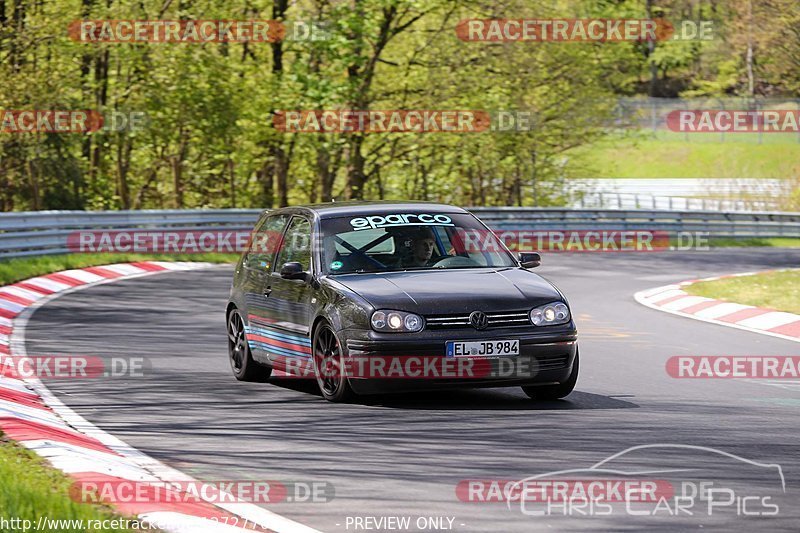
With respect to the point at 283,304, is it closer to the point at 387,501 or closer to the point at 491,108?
the point at 387,501

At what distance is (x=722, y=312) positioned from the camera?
17781mm

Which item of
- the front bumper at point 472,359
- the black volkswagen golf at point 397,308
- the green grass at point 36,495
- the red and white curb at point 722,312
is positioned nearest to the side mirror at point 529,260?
the black volkswagen golf at point 397,308

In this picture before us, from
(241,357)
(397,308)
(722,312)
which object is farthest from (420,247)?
(722,312)

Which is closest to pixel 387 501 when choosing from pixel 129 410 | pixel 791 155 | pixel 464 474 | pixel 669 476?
pixel 464 474

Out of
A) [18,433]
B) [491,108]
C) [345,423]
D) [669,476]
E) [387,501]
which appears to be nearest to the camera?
[387,501]

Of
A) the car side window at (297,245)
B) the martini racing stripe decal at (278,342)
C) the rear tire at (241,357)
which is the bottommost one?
the rear tire at (241,357)

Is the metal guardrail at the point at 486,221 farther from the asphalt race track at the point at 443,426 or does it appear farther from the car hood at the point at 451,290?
the car hood at the point at 451,290

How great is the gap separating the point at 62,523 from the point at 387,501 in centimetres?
165

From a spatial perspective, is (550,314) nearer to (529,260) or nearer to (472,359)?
(472,359)

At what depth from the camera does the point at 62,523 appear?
5695 millimetres

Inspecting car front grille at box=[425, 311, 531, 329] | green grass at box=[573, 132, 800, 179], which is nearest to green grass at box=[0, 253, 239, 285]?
car front grille at box=[425, 311, 531, 329]

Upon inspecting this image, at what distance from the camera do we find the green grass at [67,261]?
22.0m

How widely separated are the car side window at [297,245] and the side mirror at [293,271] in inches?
6.1

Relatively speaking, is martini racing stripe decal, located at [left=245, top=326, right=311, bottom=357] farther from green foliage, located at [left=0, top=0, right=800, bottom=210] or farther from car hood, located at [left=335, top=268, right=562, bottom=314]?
green foliage, located at [left=0, top=0, right=800, bottom=210]
